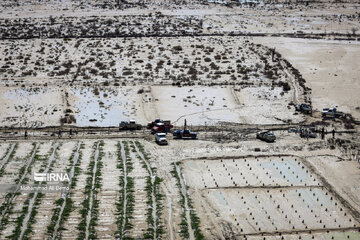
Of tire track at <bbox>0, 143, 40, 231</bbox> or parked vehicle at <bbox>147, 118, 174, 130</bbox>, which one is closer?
tire track at <bbox>0, 143, 40, 231</bbox>

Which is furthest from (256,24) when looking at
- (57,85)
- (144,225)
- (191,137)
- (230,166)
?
(144,225)

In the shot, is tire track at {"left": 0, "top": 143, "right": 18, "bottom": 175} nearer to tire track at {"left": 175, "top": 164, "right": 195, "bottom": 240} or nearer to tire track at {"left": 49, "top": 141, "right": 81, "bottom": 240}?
tire track at {"left": 49, "top": 141, "right": 81, "bottom": 240}

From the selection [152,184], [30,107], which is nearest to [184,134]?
[152,184]

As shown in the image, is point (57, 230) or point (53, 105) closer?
point (57, 230)

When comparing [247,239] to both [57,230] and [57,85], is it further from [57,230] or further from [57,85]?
[57,85]

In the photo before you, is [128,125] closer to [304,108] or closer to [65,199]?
[65,199]

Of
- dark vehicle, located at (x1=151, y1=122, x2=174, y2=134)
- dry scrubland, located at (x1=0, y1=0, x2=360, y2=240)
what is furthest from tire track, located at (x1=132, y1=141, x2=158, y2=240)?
dark vehicle, located at (x1=151, y1=122, x2=174, y2=134)

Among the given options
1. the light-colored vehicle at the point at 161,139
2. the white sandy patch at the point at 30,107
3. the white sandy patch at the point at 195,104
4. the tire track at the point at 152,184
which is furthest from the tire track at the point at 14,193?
the white sandy patch at the point at 195,104

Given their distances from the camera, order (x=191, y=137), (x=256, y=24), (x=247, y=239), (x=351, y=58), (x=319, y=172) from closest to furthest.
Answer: (x=247, y=239) < (x=319, y=172) < (x=191, y=137) < (x=351, y=58) < (x=256, y=24)
